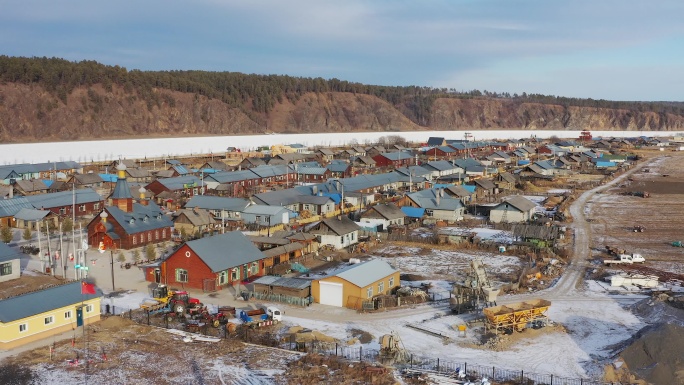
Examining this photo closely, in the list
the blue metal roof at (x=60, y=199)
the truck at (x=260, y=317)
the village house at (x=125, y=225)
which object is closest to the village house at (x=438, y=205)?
the village house at (x=125, y=225)

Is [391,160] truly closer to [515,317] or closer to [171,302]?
[171,302]

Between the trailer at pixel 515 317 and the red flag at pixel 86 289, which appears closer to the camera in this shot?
the red flag at pixel 86 289

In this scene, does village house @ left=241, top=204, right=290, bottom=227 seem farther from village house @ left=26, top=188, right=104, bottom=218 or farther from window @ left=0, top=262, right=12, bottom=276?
window @ left=0, top=262, right=12, bottom=276

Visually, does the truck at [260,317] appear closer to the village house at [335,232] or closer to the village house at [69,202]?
the village house at [335,232]

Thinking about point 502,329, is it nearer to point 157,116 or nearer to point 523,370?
point 523,370

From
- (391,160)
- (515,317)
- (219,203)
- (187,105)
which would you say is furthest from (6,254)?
(187,105)

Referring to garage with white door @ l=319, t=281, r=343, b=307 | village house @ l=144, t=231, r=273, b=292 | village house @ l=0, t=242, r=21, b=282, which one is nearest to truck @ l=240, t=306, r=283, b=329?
garage with white door @ l=319, t=281, r=343, b=307

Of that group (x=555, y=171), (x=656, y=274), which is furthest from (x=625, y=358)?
(x=555, y=171)
